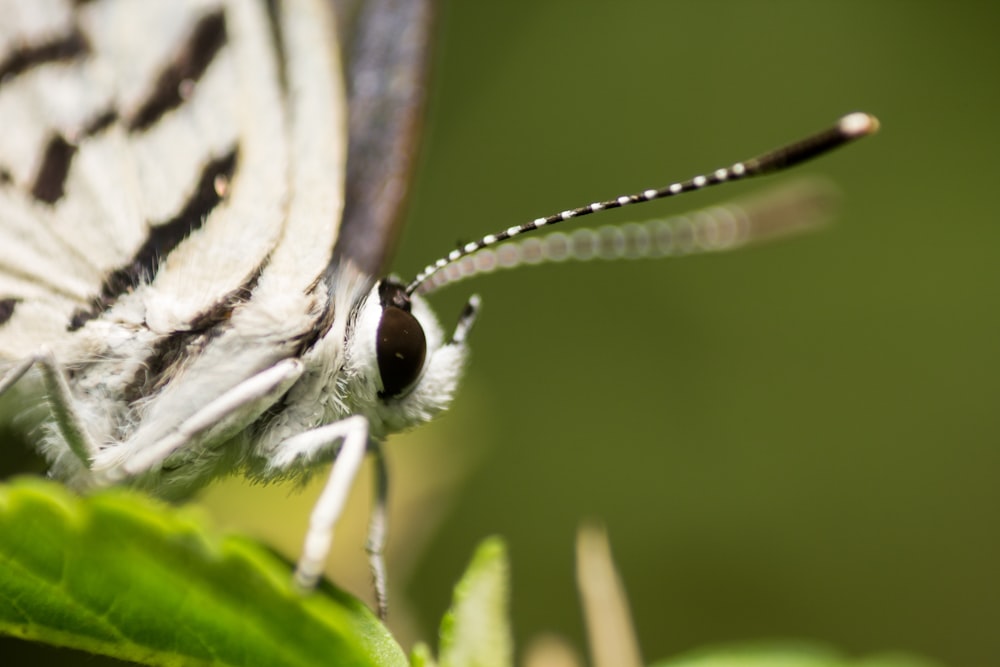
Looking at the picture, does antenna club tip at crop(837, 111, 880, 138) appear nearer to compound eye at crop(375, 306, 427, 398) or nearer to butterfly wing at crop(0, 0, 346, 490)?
compound eye at crop(375, 306, 427, 398)

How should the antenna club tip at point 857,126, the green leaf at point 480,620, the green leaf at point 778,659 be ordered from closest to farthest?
the green leaf at point 480,620
the green leaf at point 778,659
the antenna club tip at point 857,126

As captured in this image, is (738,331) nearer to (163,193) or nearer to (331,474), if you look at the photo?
(163,193)

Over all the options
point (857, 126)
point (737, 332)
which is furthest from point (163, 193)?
point (737, 332)

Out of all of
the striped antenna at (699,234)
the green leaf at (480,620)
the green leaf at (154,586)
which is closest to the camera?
the green leaf at (154,586)

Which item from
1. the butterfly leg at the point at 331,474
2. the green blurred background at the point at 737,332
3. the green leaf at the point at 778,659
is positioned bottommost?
the green leaf at the point at 778,659

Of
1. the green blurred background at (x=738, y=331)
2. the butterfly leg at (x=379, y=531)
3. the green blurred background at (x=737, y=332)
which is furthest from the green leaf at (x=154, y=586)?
the green blurred background at (x=738, y=331)

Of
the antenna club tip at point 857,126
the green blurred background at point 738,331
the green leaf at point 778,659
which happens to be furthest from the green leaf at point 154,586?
the green blurred background at point 738,331

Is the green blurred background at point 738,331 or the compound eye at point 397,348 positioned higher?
the green blurred background at point 738,331

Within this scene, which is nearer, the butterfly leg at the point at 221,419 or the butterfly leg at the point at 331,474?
the butterfly leg at the point at 331,474

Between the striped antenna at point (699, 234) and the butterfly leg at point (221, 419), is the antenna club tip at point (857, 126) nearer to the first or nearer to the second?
the striped antenna at point (699, 234)

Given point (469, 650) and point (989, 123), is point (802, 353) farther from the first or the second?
point (469, 650)
